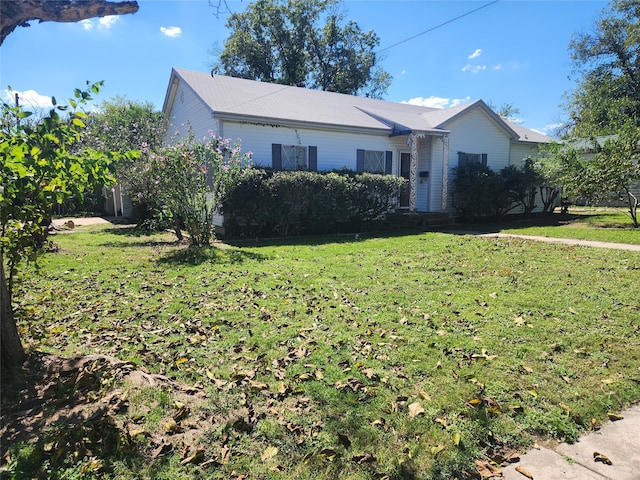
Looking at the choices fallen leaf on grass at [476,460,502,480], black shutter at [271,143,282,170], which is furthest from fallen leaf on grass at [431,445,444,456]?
black shutter at [271,143,282,170]

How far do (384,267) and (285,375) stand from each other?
14.9ft

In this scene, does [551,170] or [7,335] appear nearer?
[7,335]

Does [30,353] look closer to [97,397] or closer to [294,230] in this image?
[97,397]

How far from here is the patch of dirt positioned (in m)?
2.52

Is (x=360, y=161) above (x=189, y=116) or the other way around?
the other way around

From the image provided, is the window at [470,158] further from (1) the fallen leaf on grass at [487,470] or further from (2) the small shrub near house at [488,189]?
(1) the fallen leaf on grass at [487,470]

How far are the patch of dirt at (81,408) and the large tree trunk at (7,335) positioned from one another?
75 mm

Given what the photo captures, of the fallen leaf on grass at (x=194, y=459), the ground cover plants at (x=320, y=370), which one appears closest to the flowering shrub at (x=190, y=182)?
the ground cover plants at (x=320, y=370)

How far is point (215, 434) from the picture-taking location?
106 inches

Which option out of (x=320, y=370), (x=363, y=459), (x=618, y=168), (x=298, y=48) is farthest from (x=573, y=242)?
(x=298, y=48)

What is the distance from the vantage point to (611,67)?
31.2 meters

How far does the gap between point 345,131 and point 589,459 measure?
13437mm

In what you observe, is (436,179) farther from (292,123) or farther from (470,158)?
(292,123)

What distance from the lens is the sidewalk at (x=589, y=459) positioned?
2.39 m
